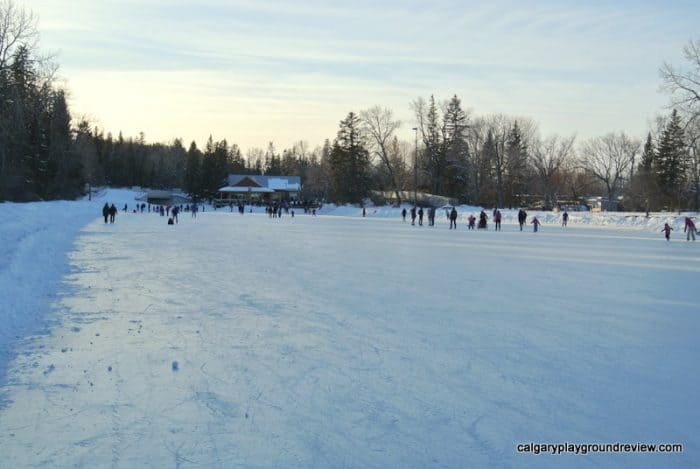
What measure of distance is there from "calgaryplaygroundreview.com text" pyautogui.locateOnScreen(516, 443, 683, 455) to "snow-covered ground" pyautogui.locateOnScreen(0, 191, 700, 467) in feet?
0.20

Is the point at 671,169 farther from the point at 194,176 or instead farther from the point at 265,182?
the point at 194,176

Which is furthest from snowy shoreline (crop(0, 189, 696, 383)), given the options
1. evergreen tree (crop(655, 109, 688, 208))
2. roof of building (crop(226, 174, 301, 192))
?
roof of building (crop(226, 174, 301, 192))

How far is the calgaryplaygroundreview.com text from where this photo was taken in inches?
136

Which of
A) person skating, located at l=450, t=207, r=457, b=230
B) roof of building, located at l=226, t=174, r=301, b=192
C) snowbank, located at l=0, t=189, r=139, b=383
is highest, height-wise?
roof of building, located at l=226, t=174, r=301, b=192

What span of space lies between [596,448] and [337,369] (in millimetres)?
2252

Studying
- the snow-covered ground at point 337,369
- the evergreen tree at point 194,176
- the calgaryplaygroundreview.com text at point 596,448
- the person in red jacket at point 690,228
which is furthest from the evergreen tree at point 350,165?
the calgaryplaygroundreview.com text at point 596,448

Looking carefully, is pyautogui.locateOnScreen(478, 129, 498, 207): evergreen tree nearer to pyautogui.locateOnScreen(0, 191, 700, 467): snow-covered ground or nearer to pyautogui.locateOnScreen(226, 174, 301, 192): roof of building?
pyautogui.locateOnScreen(226, 174, 301, 192): roof of building

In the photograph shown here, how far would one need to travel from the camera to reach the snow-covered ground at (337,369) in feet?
11.4

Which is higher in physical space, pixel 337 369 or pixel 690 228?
pixel 690 228

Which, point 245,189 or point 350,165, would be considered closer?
point 350,165

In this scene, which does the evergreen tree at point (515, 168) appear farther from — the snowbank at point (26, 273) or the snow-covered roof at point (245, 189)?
the snowbank at point (26, 273)

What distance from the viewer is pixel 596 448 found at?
349cm

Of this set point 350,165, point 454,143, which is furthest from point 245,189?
point 454,143

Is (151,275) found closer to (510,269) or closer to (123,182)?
(510,269)
